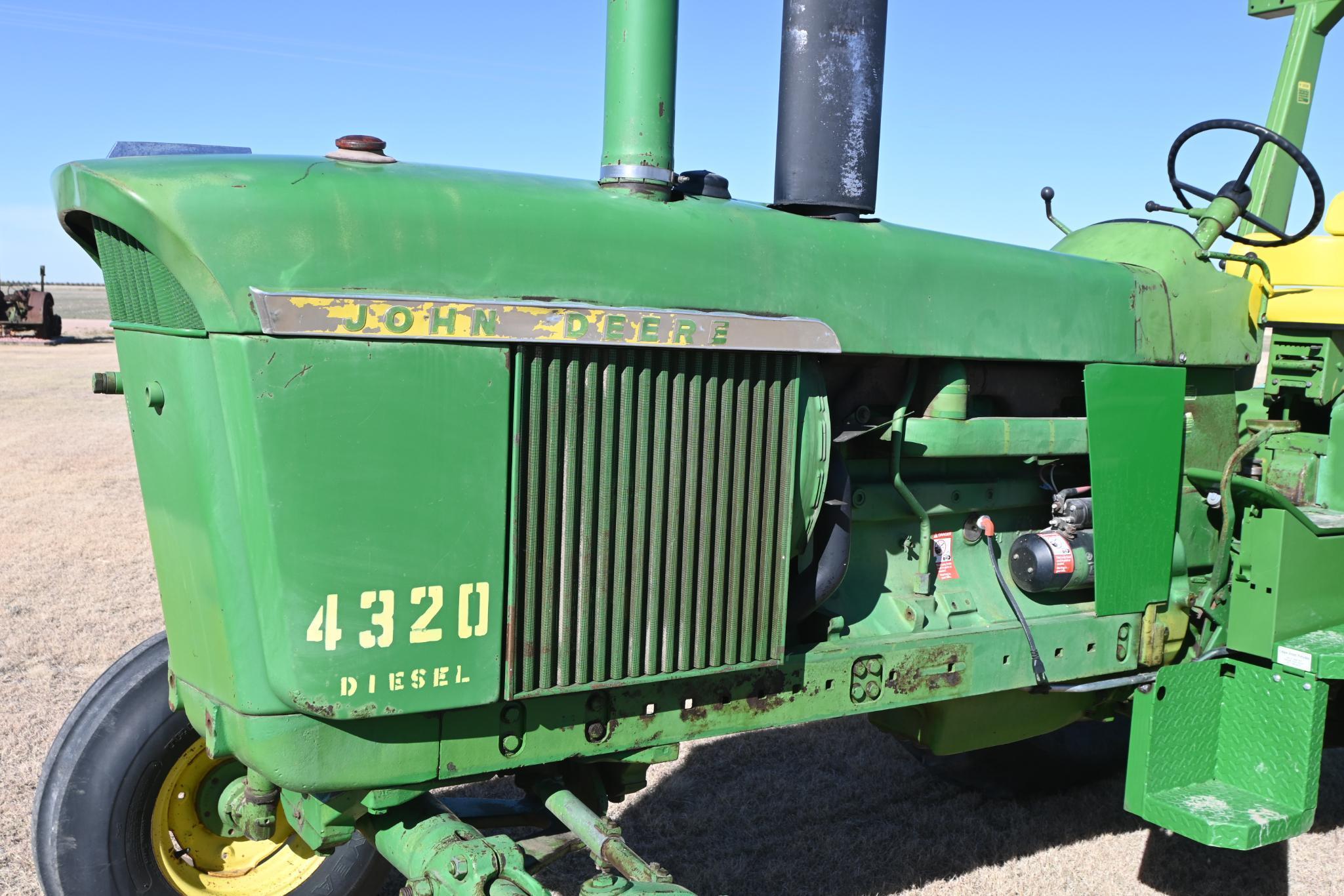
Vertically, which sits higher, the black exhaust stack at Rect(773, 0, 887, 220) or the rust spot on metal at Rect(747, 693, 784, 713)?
the black exhaust stack at Rect(773, 0, 887, 220)

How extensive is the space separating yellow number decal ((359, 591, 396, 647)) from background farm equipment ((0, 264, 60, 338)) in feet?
90.4

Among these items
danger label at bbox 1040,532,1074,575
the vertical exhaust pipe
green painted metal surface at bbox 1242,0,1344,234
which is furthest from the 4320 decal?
green painted metal surface at bbox 1242,0,1344,234

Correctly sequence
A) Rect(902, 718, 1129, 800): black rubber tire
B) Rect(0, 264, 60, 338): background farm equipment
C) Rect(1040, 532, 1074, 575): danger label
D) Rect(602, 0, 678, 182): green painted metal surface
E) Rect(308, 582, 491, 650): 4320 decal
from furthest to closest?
Rect(0, 264, 60, 338): background farm equipment, Rect(902, 718, 1129, 800): black rubber tire, Rect(1040, 532, 1074, 575): danger label, Rect(602, 0, 678, 182): green painted metal surface, Rect(308, 582, 491, 650): 4320 decal

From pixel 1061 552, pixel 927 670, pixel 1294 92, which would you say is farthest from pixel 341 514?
pixel 1294 92

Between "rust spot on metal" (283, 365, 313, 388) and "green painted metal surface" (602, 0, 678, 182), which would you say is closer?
"rust spot on metal" (283, 365, 313, 388)

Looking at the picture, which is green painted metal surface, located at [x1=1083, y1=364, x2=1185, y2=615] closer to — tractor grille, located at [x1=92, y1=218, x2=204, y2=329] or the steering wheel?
the steering wheel

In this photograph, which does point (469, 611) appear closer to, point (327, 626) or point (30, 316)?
point (327, 626)

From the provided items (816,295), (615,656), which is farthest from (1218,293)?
(615,656)

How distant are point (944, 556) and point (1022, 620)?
10.3 inches

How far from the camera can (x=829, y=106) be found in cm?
280

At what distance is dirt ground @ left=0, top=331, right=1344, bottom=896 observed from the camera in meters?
3.77

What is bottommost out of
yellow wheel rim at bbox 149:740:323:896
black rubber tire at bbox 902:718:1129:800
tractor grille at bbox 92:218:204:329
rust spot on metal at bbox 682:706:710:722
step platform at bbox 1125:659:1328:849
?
black rubber tire at bbox 902:718:1129:800

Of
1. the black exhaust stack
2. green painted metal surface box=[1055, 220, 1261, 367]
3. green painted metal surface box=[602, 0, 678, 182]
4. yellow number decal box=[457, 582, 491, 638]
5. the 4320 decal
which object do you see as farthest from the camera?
green painted metal surface box=[1055, 220, 1261, 367]

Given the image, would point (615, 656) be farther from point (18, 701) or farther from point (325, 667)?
point (18, 701)
